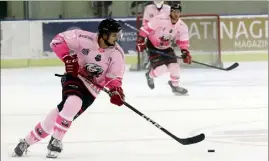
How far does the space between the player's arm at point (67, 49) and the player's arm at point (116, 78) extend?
6.6 inches

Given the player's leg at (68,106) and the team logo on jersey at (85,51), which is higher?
the team logo on jersey at (85,51)

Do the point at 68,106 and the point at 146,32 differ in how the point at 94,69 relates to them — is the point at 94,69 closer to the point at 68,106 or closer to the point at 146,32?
the point at 68,106

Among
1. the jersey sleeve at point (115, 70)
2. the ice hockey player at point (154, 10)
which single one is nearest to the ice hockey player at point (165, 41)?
the ice hockey player at point (154, 10)

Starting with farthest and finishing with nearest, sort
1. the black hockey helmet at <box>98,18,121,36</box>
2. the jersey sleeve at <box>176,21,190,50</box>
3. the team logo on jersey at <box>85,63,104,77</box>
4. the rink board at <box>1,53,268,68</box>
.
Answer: the rink board at <box>1,53,268,68</box>, the jersey sleeve at <box>176,21,190,50</box>, the team logo on jersey at <box>85,63,104,77</box>, the black hockey helmet at <box>98,18,121,36</box>

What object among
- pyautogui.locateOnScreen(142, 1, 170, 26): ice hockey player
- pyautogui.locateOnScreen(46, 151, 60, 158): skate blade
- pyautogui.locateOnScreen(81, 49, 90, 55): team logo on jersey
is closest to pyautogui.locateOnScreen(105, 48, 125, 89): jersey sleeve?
pyautogui.locateOnScreen(81, 49, 90, 55): team logo on jersey

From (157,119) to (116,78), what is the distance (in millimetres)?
1327

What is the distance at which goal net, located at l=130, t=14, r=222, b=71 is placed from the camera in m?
7.82

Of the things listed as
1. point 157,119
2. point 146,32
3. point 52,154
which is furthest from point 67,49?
point 146,32

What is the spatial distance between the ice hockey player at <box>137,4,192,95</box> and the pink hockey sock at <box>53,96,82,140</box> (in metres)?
2.49

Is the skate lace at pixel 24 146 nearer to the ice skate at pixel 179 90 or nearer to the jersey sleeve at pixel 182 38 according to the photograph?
the jersey sleeve at pixel 182 38

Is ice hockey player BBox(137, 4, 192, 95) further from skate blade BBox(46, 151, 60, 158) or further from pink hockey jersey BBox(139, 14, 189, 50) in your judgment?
skate blade BBox(46, 151, 60, 158)

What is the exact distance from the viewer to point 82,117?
440 cm

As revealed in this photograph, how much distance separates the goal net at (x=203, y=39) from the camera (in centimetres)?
782

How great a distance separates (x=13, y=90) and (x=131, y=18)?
257 centimetres
